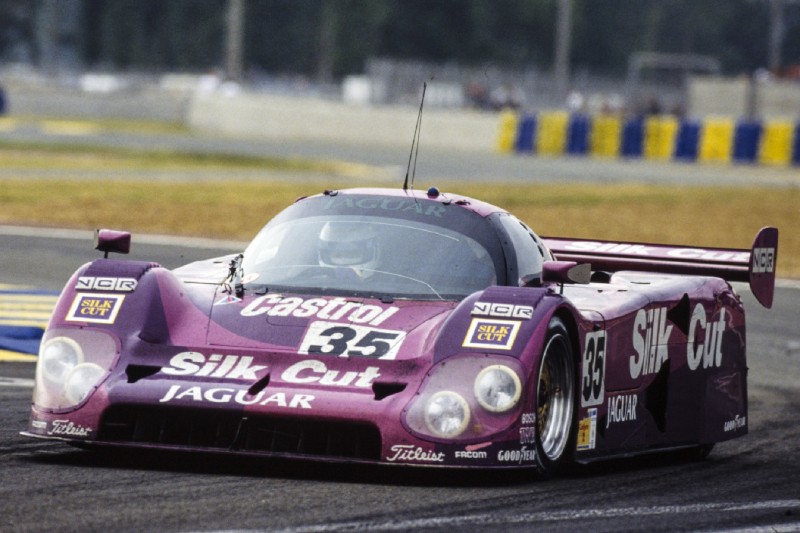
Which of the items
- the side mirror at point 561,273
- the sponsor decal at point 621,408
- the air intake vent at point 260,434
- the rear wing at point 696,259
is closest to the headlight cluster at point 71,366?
the air intake vent at point 260,434

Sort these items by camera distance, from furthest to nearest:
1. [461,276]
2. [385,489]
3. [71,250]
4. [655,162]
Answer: [655,162] < [71,250] < [461,276] < [385,489]

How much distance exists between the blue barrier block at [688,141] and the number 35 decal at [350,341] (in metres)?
36.5

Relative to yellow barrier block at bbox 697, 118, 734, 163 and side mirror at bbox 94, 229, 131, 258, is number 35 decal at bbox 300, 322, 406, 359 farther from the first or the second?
yellow barrier block at bbox 697, 118, 734, 163

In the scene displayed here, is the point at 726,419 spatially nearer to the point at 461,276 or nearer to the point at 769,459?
the point at 769,459

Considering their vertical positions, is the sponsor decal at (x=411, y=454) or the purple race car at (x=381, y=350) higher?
the purple race car at (x=381, y=350)

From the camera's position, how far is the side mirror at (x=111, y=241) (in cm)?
791

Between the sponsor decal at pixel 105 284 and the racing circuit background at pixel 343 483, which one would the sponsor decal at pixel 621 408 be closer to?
the racing circuit background at pixel 343 483

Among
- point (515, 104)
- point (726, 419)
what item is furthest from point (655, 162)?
point (726, 419)

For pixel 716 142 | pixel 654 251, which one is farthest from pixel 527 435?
pixel 716 142

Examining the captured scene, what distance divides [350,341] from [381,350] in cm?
14

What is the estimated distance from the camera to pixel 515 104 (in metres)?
56.0

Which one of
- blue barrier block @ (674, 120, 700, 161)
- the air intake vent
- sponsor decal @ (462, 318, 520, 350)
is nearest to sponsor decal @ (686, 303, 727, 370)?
sponsor decal @ (462, 318, 520, 350)

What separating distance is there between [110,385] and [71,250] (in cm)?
1090

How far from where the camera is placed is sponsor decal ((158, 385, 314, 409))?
6.57 m
